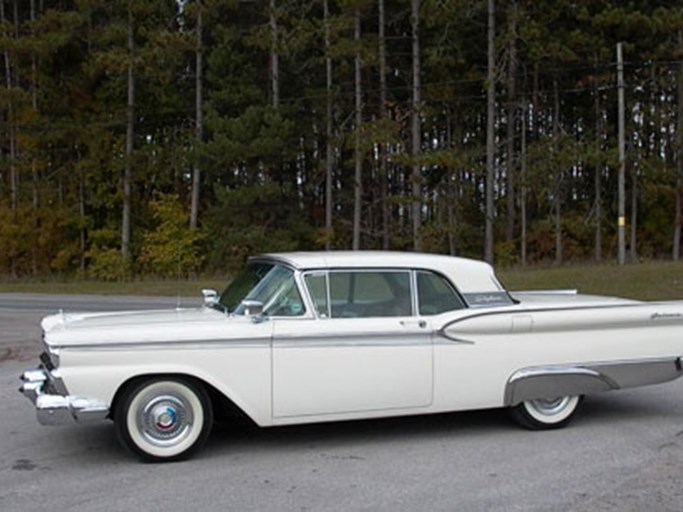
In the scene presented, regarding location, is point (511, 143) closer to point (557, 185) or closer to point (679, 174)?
point (557, 185)

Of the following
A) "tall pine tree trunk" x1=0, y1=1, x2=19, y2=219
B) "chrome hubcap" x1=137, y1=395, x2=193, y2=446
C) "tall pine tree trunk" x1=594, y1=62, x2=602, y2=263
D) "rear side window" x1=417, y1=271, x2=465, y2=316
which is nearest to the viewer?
"chrome hubcap" x1=137, y1=395, x2=193, y2=446

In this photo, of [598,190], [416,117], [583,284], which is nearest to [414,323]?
[583,284]

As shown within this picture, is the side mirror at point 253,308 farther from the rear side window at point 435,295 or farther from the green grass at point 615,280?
the green grass at point 615,280

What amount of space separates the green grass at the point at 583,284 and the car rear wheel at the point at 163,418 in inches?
630

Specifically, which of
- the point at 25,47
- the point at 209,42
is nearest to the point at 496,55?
the point at 209,42

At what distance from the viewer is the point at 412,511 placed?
177 inches

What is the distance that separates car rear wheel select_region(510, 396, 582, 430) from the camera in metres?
6.28

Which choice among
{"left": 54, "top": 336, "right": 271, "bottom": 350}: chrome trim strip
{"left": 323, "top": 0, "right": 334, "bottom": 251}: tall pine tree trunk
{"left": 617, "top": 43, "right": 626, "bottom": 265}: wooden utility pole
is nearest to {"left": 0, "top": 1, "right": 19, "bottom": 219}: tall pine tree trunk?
{"left": 323, "top": 0, "right": 334, "bottom": 251}: tall pine tree trunk

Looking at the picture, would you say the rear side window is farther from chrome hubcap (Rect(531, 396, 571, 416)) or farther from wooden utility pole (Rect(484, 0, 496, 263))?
wooden utility pole (Rect(484, 0, 496, 263))

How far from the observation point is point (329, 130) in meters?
35.6

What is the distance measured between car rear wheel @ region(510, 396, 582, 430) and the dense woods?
2539 cm

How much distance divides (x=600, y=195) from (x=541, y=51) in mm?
8179

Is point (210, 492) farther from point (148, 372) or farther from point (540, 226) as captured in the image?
point (540, 226)

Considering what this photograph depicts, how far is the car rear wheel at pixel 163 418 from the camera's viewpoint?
5.42 meters
